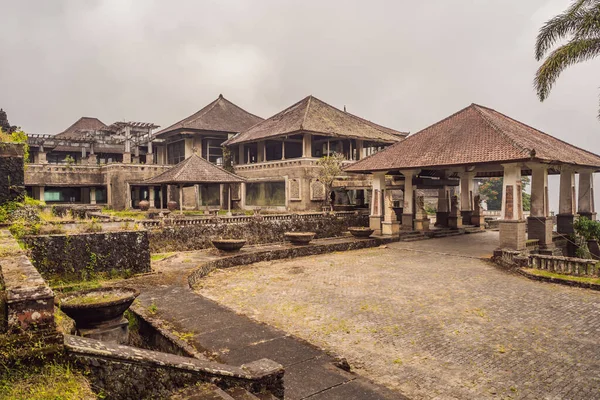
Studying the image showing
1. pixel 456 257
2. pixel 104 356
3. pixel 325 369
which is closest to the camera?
pixel 104 356

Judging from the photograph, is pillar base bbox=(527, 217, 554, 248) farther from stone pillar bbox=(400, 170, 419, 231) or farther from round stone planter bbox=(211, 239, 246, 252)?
round stone planter bbox=(211, 239, 246, 252)

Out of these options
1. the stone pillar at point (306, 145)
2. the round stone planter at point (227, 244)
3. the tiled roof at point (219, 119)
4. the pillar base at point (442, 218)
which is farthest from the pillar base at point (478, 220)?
the tiled roof at point (219, 119)

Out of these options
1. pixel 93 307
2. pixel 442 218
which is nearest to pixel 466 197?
pixel 442 218

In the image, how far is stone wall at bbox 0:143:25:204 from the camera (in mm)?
10422

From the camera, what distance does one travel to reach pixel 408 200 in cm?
2109

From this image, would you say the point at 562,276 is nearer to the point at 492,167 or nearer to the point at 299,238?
the point at 299,238

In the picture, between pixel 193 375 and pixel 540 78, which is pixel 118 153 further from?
pixel 193 375

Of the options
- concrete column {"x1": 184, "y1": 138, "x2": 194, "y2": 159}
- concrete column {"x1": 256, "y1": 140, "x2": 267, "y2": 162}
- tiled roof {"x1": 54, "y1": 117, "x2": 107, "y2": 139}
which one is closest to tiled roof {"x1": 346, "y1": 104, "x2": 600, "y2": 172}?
concrete column {"x1": 256, "y1": 140, "x2": 267, "y2": 162}

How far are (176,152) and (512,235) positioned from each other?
29754 millimetres

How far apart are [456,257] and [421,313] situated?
8001mm

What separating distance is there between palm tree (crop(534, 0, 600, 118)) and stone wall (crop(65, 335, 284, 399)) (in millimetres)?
14907

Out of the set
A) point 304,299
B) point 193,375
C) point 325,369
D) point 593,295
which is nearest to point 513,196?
point 593,295

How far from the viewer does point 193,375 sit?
4070mm

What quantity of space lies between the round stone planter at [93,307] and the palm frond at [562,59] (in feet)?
49.8
